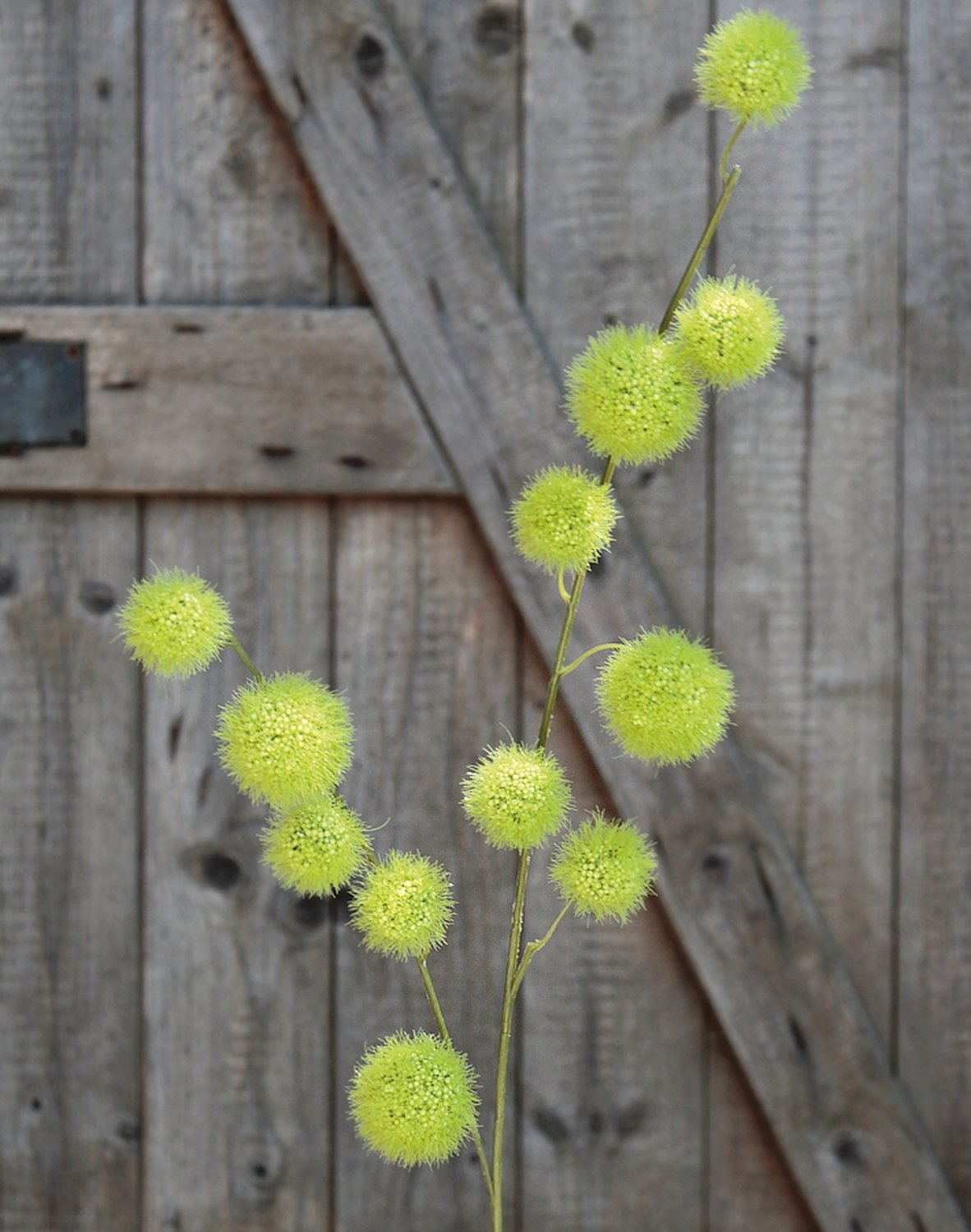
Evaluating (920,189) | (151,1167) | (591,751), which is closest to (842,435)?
(920,189)

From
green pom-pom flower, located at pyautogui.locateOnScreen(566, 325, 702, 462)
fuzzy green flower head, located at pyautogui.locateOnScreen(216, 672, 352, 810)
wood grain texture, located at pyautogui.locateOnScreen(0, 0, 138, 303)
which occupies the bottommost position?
fuzzy green flower head, located at pyautogui.locateOnScreen(216, 672, 352, 810)

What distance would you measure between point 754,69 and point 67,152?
88 cm

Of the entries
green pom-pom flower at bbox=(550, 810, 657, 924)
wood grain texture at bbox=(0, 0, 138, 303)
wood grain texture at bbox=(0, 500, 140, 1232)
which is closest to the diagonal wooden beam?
wood grain texture at bbox=(0, 0, 138, 303)

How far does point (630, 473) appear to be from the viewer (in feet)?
3.72

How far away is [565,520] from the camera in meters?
0.48

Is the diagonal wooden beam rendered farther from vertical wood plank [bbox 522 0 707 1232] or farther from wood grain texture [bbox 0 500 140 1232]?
wood grain texture [bbox 0 500 140 1232]

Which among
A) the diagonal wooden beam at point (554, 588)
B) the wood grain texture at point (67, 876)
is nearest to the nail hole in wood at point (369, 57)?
the diagonal wooden beam at point (554, 588)

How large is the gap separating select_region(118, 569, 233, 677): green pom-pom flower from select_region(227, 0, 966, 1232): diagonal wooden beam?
→ 0.65 m

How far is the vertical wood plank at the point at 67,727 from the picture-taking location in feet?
3.78

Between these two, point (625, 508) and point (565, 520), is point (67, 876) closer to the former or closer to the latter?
point (625, 508)

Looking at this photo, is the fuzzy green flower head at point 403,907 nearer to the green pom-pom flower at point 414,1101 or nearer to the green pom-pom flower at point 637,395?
the green pom-pom flower at point 414,1101

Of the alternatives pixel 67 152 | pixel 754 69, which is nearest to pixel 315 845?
pixel 754 69

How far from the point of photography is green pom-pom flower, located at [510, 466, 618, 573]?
48 centimetres

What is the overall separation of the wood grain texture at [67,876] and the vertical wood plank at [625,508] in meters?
0.38
